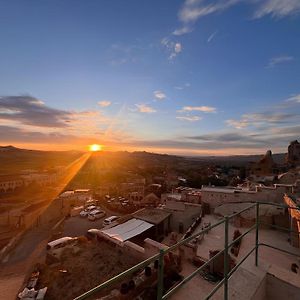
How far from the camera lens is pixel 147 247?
1134 cm

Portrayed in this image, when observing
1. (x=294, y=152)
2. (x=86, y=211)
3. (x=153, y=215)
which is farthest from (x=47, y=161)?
(x=153, y=215)

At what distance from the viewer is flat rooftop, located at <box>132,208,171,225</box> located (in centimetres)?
1673

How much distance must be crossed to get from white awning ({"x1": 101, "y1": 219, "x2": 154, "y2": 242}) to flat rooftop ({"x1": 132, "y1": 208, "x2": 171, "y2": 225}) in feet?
1.57

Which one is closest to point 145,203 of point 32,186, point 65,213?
point 65,213

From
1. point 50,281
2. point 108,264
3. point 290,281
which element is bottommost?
point 50,281

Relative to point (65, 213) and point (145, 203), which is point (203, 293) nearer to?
point (145, 203)

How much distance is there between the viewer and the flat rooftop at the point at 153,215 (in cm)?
1673

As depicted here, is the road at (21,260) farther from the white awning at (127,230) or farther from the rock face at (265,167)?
the rock face at (265,167)

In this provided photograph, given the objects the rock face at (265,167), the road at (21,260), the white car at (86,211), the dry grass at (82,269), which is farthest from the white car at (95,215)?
the rock face at (265,167)

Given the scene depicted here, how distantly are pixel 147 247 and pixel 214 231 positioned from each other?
12.5 feet

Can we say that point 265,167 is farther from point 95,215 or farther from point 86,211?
point 86,211

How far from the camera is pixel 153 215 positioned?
17.7 meters

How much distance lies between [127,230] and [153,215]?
2863 mm

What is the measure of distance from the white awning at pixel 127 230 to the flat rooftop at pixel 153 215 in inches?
18.8
